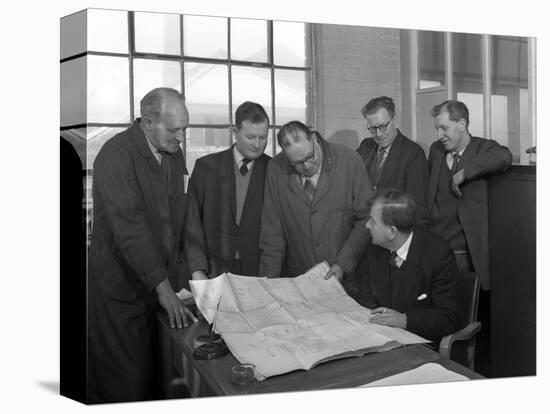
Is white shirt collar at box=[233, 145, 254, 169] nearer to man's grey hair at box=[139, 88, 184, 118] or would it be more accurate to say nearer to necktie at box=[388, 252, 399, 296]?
man's grey hair at box=[139, 88, 184, 118]

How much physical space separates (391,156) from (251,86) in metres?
0.87

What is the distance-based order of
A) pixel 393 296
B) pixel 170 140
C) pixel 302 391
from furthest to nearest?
pixel 393 296 → pixel 170 140 → pixel 302 391

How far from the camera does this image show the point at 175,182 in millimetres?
4227

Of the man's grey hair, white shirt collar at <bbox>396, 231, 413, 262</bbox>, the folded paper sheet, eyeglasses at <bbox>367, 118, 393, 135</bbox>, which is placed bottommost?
the folded paper sheet

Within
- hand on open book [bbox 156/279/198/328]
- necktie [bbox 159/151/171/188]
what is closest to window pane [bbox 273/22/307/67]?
necktie [bbox 159/151/171/188]

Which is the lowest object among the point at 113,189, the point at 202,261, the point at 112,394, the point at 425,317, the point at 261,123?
the point at 112,394

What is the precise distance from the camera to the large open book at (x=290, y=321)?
12.9 feet

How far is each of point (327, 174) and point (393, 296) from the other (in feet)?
2.44

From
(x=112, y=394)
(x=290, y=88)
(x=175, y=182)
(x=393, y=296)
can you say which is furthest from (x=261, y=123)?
(x=112, y=394)

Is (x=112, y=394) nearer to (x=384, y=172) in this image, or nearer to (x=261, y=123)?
(x=261, y=123)

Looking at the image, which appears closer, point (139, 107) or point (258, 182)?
point (139, 107)

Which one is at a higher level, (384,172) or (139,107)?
(139,107)

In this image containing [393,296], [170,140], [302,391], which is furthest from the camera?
[393,296]

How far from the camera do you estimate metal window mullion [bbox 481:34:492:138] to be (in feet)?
15.9
